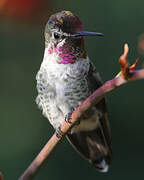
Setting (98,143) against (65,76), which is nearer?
(65,76)

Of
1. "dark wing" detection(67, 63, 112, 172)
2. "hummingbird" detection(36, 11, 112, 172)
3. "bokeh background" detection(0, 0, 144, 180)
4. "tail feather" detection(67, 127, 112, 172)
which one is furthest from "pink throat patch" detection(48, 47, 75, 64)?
"bokeh background" detection(0, 0, 144, 180)

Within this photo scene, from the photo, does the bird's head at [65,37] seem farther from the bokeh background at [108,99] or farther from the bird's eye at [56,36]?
the bokeh background at [108,99]

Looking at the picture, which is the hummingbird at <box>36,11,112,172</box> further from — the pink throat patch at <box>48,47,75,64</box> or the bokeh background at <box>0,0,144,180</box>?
the bokeh background at <box>0,0,144,180</box>

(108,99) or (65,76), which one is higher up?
(65,76)

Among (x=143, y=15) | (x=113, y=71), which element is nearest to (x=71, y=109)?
(x=113, y=71)

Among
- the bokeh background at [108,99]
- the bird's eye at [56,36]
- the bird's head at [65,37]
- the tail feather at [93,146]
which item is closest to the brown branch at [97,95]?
the bird's head at [65,37]

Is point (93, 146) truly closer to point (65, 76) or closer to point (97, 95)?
point (65, 76)

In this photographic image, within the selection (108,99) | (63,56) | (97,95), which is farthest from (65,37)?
(108,99)
